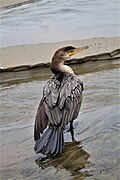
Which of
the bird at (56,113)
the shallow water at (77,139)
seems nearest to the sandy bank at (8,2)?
the shallow water at (77,139)

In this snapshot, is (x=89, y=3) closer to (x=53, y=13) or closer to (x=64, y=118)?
(x=53, y=13)

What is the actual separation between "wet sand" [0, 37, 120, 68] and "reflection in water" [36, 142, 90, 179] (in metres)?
3.86

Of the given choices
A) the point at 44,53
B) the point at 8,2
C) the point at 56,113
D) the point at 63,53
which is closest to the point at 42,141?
the point at 56,113

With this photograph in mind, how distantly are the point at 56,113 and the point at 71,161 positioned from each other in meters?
0.49

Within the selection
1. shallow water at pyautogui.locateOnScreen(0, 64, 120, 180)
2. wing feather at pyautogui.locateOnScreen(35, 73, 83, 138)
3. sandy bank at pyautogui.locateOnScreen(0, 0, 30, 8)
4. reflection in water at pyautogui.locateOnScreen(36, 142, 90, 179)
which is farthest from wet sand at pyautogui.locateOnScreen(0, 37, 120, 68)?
sandy bank at pyautogui.locateOnScreen(0, 0, 30, 8)

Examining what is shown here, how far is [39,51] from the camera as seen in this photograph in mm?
9422

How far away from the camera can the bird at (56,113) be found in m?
4.36

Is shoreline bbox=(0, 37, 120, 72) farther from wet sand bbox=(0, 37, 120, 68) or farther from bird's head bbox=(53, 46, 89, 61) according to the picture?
bird's head bbox=(53, 46, 89, 61)

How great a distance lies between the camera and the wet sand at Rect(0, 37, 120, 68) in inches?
334

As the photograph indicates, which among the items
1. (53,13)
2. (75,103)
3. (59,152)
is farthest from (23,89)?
(53,13)

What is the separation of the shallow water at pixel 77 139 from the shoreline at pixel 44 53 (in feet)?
3.62

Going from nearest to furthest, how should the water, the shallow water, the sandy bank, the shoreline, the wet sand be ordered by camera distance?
1. the shallow water
2. the shoreline
3. the wet sand
4. the water
5. the sandy bank

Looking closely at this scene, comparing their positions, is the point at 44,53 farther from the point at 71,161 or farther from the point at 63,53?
the point at 71,161

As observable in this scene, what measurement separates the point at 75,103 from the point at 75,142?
376mm
